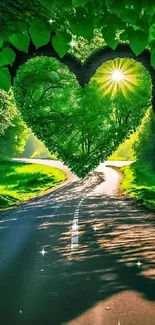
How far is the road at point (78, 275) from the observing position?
512cm

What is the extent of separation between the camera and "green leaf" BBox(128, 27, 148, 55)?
8.75 ft

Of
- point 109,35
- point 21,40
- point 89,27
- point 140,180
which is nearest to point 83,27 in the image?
point 89,27

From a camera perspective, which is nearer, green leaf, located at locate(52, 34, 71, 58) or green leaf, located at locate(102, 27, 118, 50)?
green leaf, located at locate(102, 27, 118, 50)

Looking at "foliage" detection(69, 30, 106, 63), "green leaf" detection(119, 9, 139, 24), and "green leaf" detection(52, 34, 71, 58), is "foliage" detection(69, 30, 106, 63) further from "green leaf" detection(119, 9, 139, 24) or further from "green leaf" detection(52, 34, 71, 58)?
"green leaf" detection(119, 9, 139, 24)

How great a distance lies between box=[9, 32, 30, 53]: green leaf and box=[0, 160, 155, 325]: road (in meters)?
3.28

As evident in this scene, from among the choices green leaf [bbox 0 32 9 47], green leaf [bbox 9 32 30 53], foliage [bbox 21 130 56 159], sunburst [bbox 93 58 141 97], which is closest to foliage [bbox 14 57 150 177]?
sunburst [bbox 93 58 141 97]

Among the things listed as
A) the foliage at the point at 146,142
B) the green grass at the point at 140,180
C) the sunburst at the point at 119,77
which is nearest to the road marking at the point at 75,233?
the sunburst at the point at 119,77

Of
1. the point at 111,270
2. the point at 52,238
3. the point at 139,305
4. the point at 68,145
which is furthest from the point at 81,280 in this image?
the point at 68,145

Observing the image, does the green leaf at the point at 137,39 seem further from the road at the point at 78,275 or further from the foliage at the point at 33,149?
the foliage at the point at 33,149

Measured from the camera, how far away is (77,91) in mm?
10383

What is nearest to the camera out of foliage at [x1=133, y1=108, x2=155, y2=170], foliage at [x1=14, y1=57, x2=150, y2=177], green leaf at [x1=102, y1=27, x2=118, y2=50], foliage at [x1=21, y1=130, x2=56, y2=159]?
green leaf at [x1=102, y1=27, x2=118, y2=50]

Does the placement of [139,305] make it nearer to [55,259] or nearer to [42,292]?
[42,292]

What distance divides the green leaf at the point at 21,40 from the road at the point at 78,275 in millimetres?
3276

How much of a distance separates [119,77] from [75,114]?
153 centimetres
